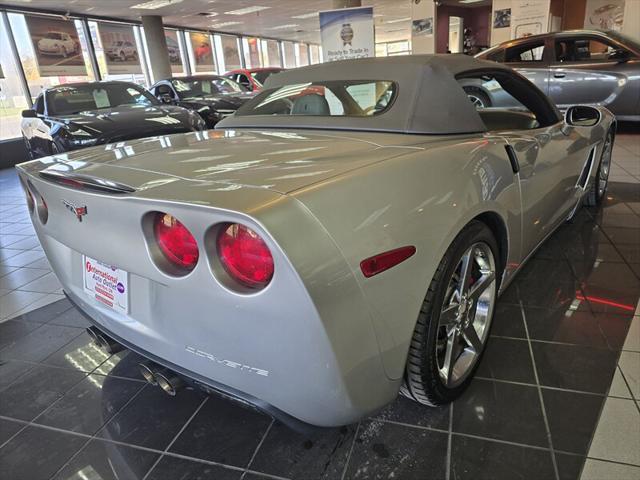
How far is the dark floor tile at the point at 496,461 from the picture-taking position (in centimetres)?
144

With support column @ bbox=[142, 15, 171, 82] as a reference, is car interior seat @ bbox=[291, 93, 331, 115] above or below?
below

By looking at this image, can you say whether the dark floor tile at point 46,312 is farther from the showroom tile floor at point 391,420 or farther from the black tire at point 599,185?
the black tire at point 599,185

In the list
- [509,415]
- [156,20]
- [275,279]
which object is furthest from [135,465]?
[156,20]

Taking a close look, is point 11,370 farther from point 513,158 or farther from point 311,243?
point 513,158

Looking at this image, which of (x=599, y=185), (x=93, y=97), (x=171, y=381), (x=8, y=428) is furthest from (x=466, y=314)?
(x=93, y=97)

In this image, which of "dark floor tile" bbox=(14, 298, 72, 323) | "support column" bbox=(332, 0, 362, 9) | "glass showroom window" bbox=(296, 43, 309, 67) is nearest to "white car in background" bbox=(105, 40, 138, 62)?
"support column" bbox=(332, 0, 362, 9)

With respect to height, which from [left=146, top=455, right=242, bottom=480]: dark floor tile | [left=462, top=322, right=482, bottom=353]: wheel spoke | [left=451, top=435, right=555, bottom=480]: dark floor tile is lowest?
[left=451, top=435, right=555, bottom=480]: dark floor tile

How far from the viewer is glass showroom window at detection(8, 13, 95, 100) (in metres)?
11.4

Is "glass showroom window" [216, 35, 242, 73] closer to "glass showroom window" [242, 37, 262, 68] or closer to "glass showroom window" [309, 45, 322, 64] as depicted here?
"glass showroom window" [242, 37, 262, 68]

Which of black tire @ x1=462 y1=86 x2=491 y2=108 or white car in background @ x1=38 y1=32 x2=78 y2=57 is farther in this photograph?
white car in background @ x1=38 y1=32 x2=78 y2=57

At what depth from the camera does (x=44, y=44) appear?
11.9 meters

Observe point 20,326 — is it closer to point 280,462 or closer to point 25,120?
point 280,462

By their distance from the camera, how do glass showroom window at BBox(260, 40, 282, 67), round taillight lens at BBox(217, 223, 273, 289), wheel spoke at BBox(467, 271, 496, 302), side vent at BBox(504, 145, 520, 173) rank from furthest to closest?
glass showroom window at BBox(260, 40, 282, 67), side vent at BBox(504, 145, 520, 173), wheel spoke at BBox(467, 271, 496, 302), round taillight lens at BBox(217, 223, 273, 289)

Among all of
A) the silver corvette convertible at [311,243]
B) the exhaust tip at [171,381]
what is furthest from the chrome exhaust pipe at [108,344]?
the exhaust tip at [171,381]
